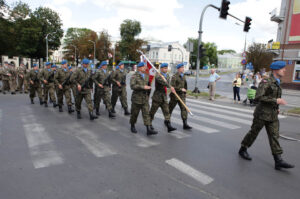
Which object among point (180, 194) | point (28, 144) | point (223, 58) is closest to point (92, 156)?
point (28, 144)

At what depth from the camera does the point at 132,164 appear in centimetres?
409

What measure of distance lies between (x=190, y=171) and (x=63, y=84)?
657 cm

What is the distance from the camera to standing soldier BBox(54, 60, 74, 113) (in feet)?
28.3

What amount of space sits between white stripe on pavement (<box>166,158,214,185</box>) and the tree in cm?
3017

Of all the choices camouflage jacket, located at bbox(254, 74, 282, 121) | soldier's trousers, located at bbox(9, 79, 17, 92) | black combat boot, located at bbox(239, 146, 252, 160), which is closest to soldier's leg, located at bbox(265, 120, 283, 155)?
camouflage jacket, located at bbox(254, 74, 282, 121)

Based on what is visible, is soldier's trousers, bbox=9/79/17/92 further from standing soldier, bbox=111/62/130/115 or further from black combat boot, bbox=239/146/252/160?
black combat boot, bbox=239/146/252/160

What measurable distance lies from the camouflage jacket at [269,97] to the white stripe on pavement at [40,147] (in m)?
3.89

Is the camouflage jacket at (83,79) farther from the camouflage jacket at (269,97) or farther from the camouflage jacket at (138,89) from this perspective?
the camouflage jacket at (269,97)

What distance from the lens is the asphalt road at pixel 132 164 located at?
324 centimetres

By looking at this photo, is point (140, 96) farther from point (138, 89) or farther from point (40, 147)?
point (40, 147)

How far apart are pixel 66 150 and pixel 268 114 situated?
13.4 feet

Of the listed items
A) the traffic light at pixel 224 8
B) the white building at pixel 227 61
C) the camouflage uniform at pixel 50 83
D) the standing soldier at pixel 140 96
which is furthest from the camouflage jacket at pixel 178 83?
the white building at pixel 227 61

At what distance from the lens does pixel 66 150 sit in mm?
4711

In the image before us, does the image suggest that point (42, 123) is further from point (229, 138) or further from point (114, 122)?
point (229, 138)
